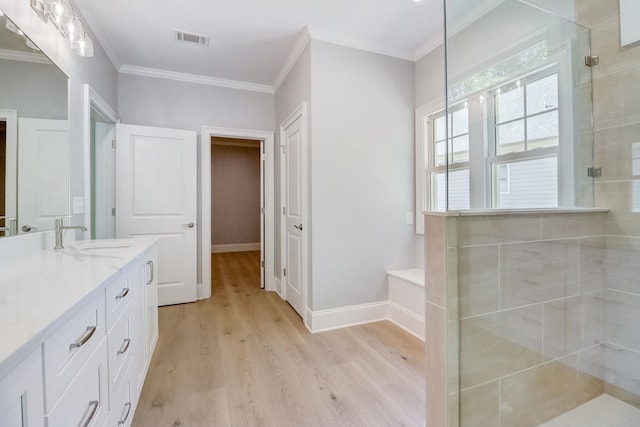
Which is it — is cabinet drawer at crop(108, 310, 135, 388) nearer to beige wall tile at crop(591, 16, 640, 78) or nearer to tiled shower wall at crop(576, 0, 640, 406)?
tiled shower wall at crop(576, 0, 640, 406)

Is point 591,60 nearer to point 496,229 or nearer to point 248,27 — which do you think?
point 496,229

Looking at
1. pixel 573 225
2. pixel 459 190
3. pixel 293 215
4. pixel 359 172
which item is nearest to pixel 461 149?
pixel 459 190

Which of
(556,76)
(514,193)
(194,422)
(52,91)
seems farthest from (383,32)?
(194,422)

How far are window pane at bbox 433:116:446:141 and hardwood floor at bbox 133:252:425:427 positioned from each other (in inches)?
71.9

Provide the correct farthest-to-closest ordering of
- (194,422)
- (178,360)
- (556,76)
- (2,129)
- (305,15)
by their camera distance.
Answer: (305,15) < (178,360) < (556,76) < (194,422) < (2,129)

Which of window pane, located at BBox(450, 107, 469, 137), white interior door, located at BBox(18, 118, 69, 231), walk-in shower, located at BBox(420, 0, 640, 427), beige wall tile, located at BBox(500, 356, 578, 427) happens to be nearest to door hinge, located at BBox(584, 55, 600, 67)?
walk-in shower, located at BBox(420, 0, 640, 427)

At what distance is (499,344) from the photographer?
4.03 ft

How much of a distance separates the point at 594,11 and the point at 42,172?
10.4 feet

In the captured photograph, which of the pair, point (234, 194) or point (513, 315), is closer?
point (513, 315)

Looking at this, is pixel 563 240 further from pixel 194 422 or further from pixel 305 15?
pixel 305 15

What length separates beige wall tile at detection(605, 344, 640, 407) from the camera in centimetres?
141

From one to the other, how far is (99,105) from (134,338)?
7.00 ft

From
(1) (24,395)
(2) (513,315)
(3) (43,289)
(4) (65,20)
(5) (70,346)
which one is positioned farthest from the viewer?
→ (4) (65,20)

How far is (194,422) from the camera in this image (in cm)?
144
